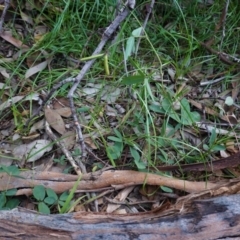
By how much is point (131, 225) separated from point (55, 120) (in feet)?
2.00

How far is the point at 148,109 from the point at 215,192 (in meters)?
0.45

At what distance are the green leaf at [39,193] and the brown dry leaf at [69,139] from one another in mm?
218

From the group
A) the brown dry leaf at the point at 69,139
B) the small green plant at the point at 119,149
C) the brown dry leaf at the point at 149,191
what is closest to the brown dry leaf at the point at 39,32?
the brown dry leaf at the point at 69,139

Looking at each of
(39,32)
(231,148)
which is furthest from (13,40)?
(231,148)

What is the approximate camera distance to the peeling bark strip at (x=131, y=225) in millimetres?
1392

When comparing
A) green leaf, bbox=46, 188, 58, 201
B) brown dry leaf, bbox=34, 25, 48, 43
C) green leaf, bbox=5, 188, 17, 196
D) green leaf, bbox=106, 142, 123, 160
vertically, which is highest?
brown dry leaf, bbox=34, 25, 48, 43

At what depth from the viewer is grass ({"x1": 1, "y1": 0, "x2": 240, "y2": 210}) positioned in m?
1.83

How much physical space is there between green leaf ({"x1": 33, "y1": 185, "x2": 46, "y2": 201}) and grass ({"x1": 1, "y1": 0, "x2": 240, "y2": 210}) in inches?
11.0

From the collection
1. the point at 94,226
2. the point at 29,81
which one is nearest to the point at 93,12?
the point at 29,81

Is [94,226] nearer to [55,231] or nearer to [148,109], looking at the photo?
[55,231]

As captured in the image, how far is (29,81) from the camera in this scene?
196 centimetres

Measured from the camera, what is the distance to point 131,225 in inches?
56.4

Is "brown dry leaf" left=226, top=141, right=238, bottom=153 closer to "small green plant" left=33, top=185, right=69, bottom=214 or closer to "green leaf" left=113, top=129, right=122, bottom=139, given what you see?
"green leaf" left=113, top=129, right=122, bottom=139

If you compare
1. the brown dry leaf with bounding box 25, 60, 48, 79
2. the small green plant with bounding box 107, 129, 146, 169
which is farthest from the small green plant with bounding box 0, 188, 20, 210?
the brown dry leaf with bounding box 25, 60, 48, 79
